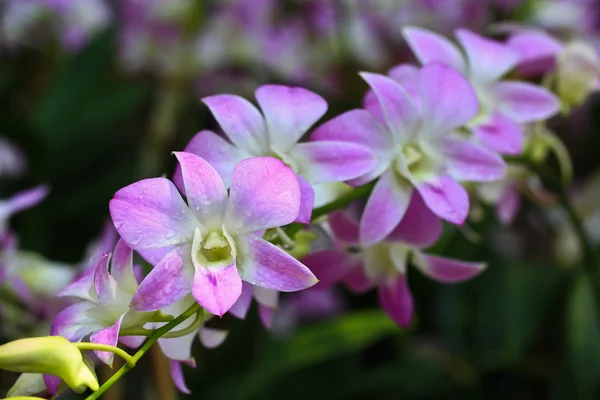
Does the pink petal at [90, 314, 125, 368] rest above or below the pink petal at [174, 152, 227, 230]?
below

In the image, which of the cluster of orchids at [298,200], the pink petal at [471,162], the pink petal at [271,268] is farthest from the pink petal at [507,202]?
the pink petal at [271,268]

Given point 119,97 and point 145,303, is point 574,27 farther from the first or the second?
point 145,303

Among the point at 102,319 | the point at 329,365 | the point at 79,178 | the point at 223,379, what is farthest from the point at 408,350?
the point at 102,319

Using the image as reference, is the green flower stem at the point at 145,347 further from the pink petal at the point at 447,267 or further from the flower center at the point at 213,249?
the pink petal at the point at 447,267

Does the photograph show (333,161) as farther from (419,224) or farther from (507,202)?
(507,202)

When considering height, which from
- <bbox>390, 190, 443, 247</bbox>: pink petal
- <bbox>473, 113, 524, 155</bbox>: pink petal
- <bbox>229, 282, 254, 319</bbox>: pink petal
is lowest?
<bbox>229, 282, 254, 319</bbox>: pink petal

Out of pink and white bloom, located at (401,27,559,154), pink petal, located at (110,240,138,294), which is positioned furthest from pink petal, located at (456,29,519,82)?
pink petal, located at (110,240,138,294)

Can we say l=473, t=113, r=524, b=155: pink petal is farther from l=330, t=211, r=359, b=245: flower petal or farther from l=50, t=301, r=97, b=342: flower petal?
l=50, t=301, r=97, b=342: flower petal
